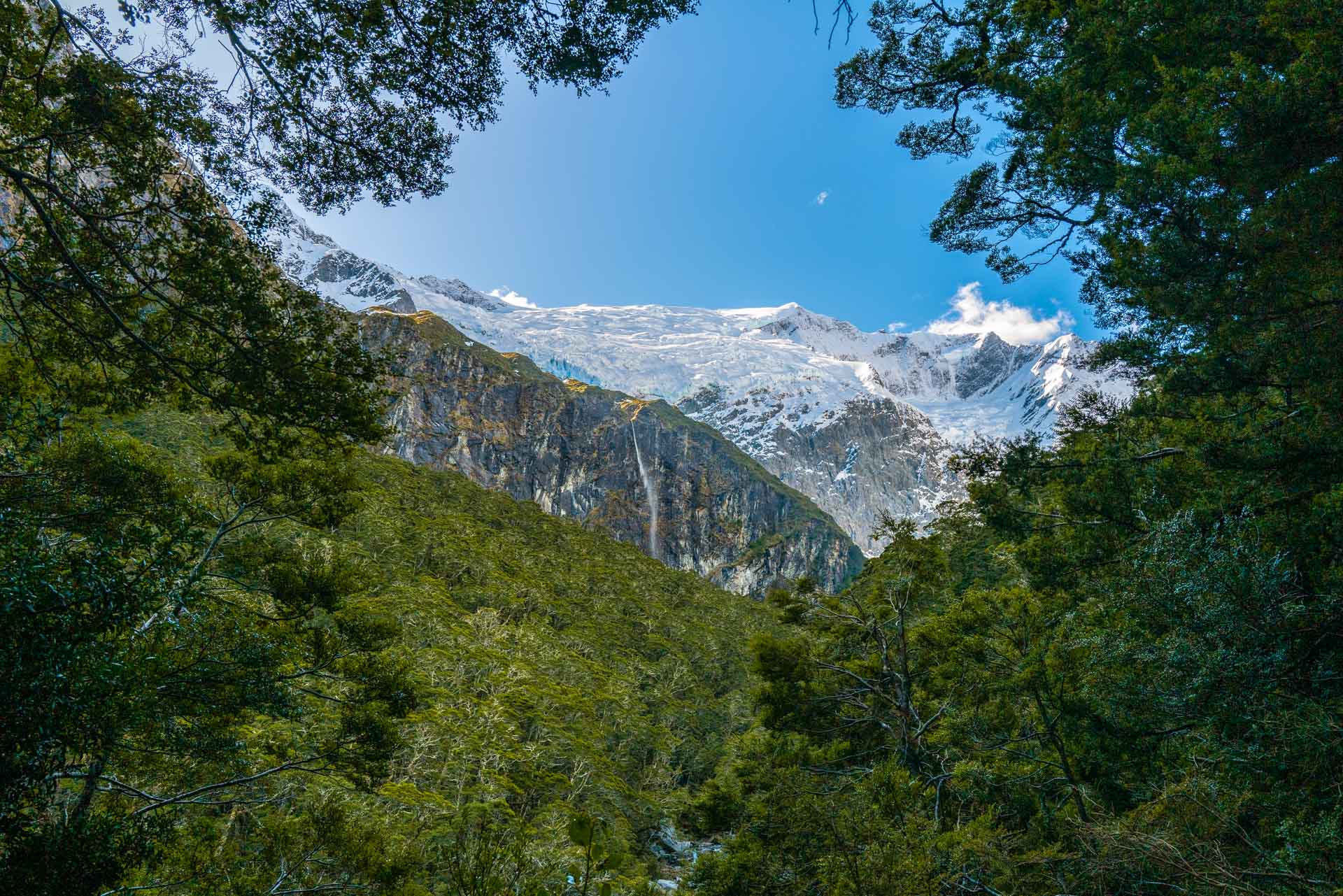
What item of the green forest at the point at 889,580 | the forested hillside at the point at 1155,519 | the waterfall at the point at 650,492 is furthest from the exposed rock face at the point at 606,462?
the forested hillside at the point at 1155,519

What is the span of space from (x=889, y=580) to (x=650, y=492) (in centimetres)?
13802

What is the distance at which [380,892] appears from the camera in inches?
364

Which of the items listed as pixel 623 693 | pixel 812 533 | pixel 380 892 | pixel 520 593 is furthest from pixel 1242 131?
pixel 812 533

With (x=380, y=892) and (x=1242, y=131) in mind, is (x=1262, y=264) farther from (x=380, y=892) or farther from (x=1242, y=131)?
(x=380, y=892)

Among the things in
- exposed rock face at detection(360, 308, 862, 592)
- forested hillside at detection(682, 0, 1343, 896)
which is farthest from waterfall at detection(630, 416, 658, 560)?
forested hillside at detection(682, 0, 1343, 896)

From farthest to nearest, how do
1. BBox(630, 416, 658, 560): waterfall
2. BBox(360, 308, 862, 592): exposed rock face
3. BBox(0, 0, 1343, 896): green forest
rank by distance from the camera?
BBox(630, 416, 658, 560): waterfall, BBox(360, 308, 862, 592): exposed rock face, BBox(0, 0, 1343, 896): green forest

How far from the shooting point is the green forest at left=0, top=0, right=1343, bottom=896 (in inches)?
156

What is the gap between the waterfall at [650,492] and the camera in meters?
144

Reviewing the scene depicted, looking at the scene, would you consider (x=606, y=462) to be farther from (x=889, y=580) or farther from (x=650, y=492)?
(x=889, y=580)

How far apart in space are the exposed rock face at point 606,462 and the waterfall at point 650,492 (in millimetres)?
467

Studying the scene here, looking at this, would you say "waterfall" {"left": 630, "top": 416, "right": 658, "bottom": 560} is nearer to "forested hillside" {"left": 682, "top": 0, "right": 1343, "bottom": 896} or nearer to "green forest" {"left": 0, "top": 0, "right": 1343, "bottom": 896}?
"green forest" {"left": 0, "top": 0, "right": 1343, "bottom": 896}

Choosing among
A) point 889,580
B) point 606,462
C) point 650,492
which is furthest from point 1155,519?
point 650,492

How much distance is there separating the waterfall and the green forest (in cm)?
13473

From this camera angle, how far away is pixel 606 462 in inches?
5674
